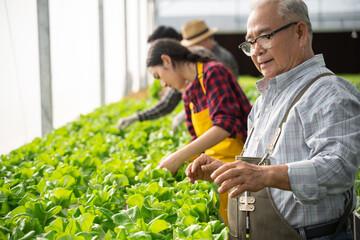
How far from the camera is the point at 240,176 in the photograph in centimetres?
135

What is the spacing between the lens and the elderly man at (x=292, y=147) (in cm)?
140

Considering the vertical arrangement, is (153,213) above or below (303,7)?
below

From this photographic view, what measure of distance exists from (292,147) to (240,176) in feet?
1.11

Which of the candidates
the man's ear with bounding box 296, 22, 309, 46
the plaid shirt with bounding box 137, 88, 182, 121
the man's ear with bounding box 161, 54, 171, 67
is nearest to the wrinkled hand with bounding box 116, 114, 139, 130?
the plaid shirt with bounding box 137, 88, 182, 121

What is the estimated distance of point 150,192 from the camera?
1.94m

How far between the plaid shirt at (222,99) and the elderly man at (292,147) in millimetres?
733

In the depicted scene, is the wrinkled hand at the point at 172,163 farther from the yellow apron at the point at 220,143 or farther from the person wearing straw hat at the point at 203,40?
the person wearing straw hat at the point at 203,40

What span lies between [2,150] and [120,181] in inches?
64.8

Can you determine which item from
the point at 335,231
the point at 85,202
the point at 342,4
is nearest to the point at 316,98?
the point at 335,231

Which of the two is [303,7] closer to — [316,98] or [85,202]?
[316,98]

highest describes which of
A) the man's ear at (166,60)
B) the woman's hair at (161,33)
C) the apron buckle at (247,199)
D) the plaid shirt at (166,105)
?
the woman's hair at (161,33)

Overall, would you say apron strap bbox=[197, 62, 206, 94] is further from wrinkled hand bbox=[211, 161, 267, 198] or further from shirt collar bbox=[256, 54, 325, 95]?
wrinkled hand bbox=[211, 161, 267, 198]

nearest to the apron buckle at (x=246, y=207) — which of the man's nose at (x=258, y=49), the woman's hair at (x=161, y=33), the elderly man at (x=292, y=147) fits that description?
the elderly man at (x=292, y=147)

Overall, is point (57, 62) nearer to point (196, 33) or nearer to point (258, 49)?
point (196, 33)
